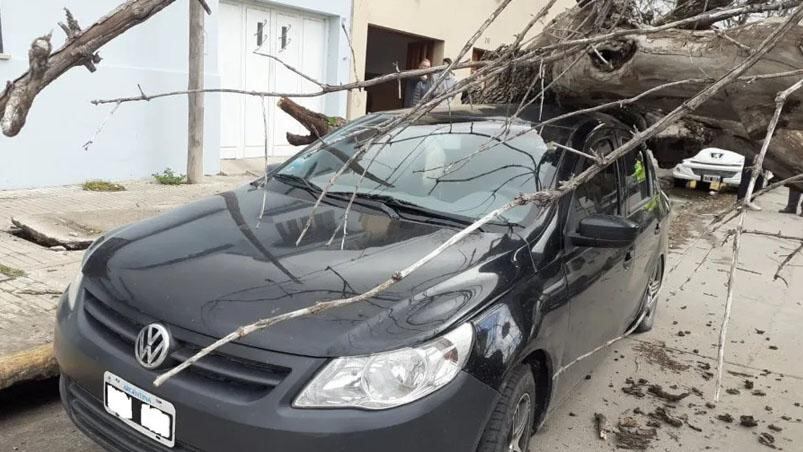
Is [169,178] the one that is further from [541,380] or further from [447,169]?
[541,380]

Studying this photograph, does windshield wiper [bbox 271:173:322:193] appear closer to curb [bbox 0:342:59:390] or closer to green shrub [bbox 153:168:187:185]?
curb [bbox 0:342:59:390]

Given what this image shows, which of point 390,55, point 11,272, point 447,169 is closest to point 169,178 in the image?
point 11,272

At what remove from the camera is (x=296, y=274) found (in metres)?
2.38

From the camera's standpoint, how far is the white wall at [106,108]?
6258mm

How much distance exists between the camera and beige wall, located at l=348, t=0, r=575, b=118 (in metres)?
10.3

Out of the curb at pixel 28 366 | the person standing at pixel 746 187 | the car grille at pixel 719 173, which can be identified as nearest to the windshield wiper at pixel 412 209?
the person standing at pixel 746 187

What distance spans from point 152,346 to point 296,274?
544 mm

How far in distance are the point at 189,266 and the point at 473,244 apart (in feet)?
→ 3.74

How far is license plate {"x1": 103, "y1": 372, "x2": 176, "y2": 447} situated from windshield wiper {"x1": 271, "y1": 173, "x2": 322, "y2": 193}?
55.4 inches

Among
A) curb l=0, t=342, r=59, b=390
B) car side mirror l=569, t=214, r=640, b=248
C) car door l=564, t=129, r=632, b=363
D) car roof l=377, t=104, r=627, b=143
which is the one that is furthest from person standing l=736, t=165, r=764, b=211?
curb l=0, t=342, r=59, b=390

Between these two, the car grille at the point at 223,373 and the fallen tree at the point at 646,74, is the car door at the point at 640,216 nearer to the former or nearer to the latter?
the fallen tree at the point at 646,74

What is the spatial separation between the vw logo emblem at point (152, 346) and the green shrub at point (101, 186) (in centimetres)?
526

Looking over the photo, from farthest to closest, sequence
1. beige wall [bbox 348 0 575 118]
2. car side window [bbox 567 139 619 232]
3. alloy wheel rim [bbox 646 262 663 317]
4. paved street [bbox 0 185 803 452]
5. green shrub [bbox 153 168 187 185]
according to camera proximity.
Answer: beige wall [bbox 348 0 575 118] → green shrub [bbox 153 168 187 185] → alloy wheel rim [bbox 646 262 663 317] → paved street [bbox 0 185 803 452] → car side window [bbox 567 139 619 232]

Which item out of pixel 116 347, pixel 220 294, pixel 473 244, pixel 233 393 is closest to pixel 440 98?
pixel 473 244
